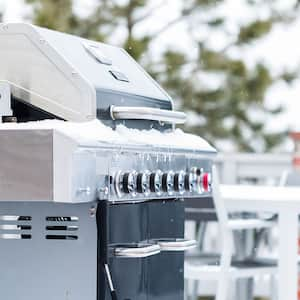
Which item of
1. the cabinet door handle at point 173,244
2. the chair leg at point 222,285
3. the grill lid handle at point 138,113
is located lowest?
the chair leg at point 222,285

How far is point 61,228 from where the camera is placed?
233 centimetres

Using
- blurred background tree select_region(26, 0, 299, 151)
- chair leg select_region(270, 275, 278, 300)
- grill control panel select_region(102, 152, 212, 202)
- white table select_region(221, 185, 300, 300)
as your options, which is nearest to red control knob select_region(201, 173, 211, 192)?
grill control panel select_region(102, 152, 212, 202)

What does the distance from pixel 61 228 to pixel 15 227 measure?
0.42 feet

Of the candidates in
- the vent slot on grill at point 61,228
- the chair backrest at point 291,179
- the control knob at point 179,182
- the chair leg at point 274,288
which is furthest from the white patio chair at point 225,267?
the vent slot on grill at point 61,228

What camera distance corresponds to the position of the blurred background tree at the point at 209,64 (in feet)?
35.2

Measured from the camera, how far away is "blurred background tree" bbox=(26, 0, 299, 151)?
422 inches

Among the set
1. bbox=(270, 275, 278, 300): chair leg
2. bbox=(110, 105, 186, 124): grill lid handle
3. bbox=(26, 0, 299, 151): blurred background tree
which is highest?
bbox=(26, 0, 299, 151): blurred background tree

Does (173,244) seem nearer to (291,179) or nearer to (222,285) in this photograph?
(222,285)

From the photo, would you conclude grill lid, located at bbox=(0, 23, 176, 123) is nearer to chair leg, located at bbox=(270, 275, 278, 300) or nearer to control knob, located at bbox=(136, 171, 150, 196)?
control knob, located at bbox=(136, 171, 150, 196)

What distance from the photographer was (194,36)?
11.0 m

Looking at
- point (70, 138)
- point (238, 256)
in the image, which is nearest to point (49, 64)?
point (70, 138)

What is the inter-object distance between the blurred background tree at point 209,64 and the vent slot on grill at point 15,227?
26.6 ft

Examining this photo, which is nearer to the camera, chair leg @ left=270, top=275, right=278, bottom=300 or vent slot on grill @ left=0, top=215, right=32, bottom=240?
vent slot on grill @ left=0, top=215, right=32, bottom=240

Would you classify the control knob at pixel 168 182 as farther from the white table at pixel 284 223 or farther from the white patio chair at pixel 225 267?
the white table at pixel 284 223
